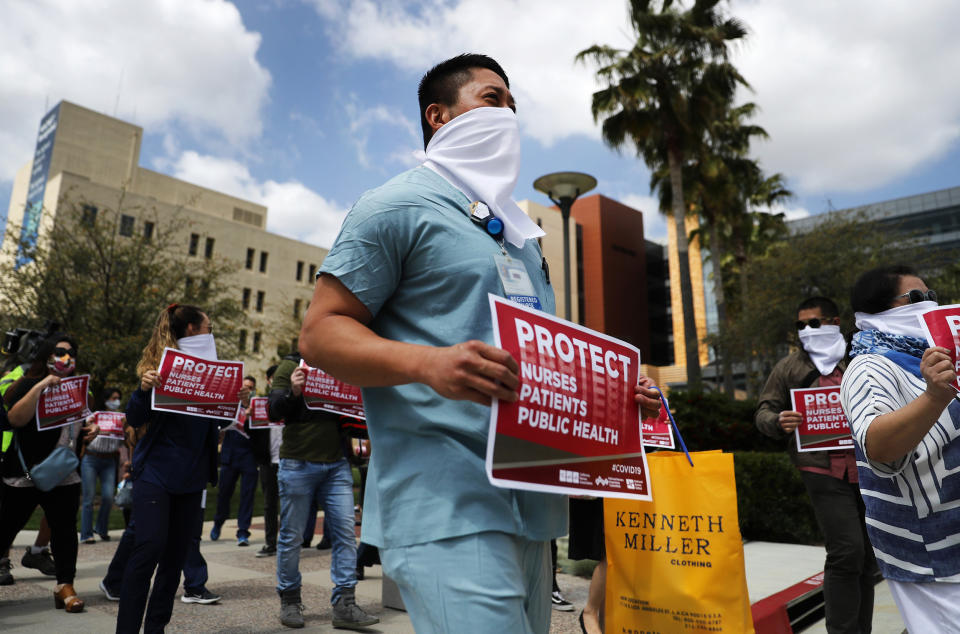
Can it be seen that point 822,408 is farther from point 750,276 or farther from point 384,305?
point 750,276

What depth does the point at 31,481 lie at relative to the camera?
562 cm

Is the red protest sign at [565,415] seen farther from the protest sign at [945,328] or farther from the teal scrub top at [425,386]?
the protest sign at [945,328]

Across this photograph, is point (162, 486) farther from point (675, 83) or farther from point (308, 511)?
point (675, 83)

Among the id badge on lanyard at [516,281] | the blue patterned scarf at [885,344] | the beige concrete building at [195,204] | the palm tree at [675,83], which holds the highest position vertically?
the beige concrete building at [195,204]

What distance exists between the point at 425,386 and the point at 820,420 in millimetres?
3819

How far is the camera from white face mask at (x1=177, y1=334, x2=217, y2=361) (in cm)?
496

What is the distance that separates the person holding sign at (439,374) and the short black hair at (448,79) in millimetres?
292

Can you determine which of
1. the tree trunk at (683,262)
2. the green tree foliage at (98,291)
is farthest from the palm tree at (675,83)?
the green tree foliage at (98,291)

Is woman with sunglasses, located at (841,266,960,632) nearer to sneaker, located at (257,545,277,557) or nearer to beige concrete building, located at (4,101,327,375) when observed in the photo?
sneaker, located at (257,545,277,557)

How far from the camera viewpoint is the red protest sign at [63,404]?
18.3 ft

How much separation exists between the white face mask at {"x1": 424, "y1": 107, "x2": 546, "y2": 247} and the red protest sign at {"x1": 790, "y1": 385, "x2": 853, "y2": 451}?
3.37 metres

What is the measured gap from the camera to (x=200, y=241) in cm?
4681

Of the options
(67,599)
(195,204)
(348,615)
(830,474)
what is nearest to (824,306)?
(830,474)

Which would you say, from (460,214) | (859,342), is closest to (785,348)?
(859,342)
